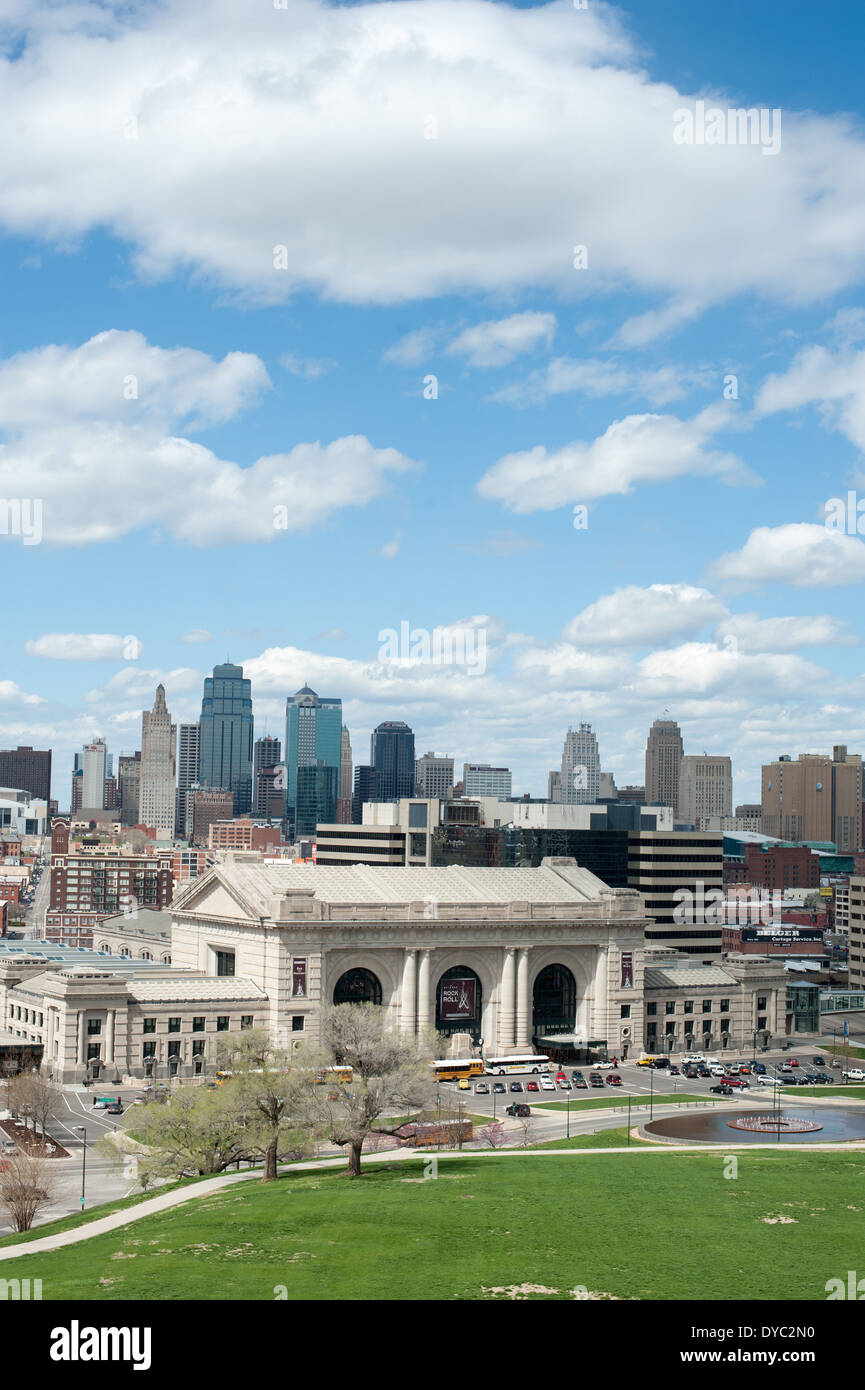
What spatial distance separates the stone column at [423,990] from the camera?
137 m

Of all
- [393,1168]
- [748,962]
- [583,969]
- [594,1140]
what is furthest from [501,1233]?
[748,962]

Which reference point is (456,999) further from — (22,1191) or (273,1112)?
(22,1191)

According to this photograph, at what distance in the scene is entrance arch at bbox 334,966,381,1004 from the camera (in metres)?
135

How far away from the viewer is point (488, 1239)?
2228 inches

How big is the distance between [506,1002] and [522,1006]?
161 cm

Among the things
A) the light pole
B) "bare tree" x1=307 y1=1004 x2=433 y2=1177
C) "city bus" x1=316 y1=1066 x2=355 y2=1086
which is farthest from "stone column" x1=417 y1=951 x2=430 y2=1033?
"bare tree" x1=307 y1=1004 x2=433 y2=1177

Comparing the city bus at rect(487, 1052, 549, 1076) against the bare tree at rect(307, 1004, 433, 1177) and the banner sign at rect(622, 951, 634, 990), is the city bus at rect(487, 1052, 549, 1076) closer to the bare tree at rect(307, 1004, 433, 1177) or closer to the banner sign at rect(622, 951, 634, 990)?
the banner sign at rect(622, 951, 634, 990)

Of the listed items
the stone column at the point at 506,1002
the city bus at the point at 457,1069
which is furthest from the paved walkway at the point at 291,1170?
the stone column at the point at 506,1002

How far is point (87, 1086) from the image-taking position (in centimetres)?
11919

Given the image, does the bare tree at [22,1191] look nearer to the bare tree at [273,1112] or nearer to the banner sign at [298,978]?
the bare tree at [273,1112]

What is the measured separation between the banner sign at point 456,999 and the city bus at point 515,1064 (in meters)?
5.02

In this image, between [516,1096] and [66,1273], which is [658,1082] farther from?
[66,1273]

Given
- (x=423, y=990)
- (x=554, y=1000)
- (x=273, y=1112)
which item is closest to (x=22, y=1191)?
(x=273, y=1112)
